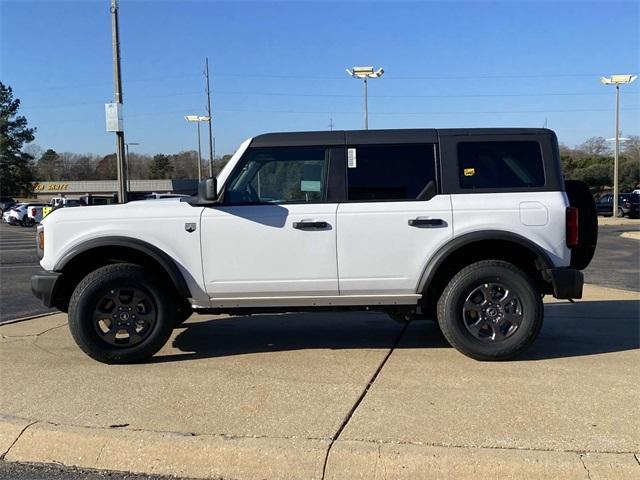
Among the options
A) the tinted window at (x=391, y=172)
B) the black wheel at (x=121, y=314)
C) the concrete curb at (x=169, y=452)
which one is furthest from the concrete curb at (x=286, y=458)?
the tinted window at (x=391, y=172)

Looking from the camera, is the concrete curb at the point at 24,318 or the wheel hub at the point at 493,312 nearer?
the wheel hub at the point at 493,312

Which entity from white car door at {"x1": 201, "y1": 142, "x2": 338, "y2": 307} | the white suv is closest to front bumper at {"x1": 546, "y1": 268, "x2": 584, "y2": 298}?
the white suv

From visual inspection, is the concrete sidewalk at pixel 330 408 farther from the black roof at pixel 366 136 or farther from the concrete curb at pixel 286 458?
the black roof at pixel 366 136

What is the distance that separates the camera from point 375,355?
221 inches

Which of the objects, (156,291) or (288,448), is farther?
(156,291)

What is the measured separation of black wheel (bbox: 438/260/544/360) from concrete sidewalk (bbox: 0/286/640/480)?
7.0 inches

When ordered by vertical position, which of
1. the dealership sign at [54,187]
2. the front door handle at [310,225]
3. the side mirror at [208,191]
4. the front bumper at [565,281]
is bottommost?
the front bumper at [565,281]

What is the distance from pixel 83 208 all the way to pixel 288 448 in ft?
9.84

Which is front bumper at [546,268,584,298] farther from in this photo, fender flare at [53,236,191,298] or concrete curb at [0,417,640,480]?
fender flare at [53,236,191,298]

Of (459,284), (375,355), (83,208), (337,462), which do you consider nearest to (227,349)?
(375,355)

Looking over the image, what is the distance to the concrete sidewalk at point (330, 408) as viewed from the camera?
11.3 ft

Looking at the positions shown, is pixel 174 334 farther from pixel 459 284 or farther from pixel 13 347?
pixel 459 284

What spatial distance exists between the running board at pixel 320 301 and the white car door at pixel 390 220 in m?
0.03

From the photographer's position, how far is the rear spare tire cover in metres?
5.60
